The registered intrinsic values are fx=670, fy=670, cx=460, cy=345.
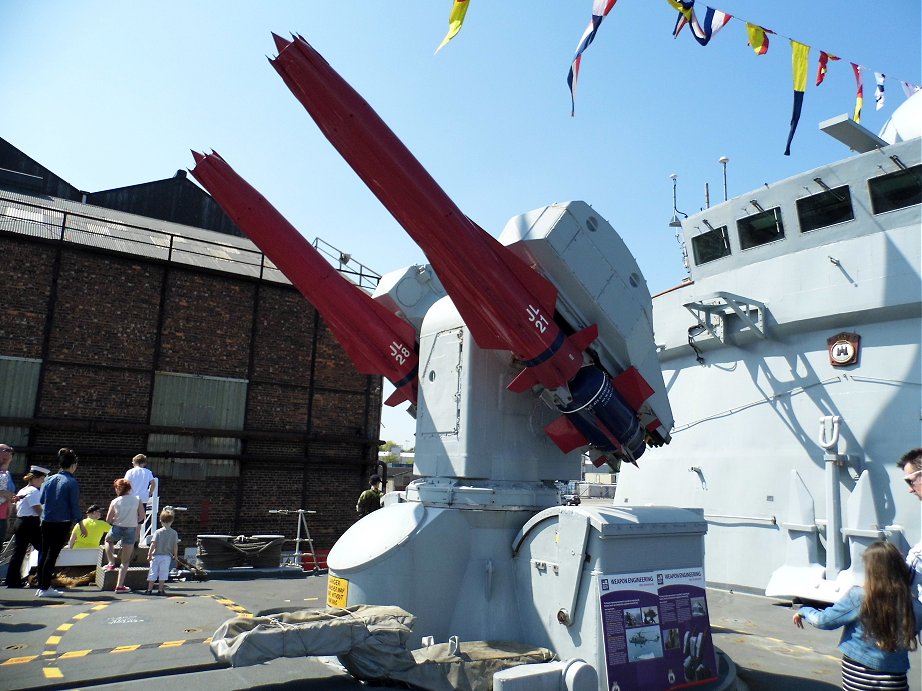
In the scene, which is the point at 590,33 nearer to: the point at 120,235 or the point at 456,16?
the point at 456,16

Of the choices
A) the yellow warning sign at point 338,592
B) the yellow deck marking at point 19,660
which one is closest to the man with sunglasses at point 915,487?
the yellow warning sign at point 338,592

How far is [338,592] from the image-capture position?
606 cm

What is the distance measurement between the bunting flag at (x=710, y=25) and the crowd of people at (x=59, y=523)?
9765mm

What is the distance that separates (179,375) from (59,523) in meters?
9.89

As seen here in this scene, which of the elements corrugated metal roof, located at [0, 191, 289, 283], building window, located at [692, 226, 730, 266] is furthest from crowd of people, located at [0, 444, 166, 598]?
building window, located at [692, 226, 730, 266]

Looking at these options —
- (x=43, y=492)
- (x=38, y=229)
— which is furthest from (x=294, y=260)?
(x=38, y=229)

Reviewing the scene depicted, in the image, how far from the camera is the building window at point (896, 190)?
995cm

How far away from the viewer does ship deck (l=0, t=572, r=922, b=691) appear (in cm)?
479

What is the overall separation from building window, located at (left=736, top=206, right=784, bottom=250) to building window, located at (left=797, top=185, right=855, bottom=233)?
40 centimetres

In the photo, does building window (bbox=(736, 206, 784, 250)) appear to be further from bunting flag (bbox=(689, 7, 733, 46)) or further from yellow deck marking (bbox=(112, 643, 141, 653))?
yellow deck marking (bbox=(112, 643, 141, 653))

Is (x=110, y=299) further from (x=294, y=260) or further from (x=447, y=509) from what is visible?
(x=447, y=509)

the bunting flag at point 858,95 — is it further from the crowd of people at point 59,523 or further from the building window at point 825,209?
the crowd of people at point 59,523

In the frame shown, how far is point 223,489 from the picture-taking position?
17.8m

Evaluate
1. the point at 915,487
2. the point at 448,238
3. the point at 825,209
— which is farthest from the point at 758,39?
the point at 915,487
